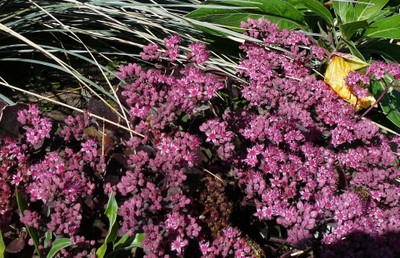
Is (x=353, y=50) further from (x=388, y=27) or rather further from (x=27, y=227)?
(x=27, y=227)

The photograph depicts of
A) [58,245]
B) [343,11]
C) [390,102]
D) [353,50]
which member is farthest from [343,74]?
[58,245]

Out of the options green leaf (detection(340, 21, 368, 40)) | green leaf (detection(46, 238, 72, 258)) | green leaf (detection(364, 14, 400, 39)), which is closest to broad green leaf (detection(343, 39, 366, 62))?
green leaf (detection(340, 21, 368, 40))

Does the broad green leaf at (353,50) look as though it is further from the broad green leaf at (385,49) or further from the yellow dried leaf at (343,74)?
the broad green leaf at (385,49)

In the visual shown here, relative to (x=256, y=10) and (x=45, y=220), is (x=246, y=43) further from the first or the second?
(x=45, y=220)

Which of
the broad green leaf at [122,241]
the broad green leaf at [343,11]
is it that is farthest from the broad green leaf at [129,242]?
the broad green leaf at [343,11]

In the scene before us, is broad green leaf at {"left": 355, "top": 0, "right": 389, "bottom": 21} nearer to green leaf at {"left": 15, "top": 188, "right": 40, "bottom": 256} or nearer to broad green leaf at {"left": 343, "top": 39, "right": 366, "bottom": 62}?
broad green leaf at {"left": 343, "top": 39, "right": 366, "bottom": 62}
